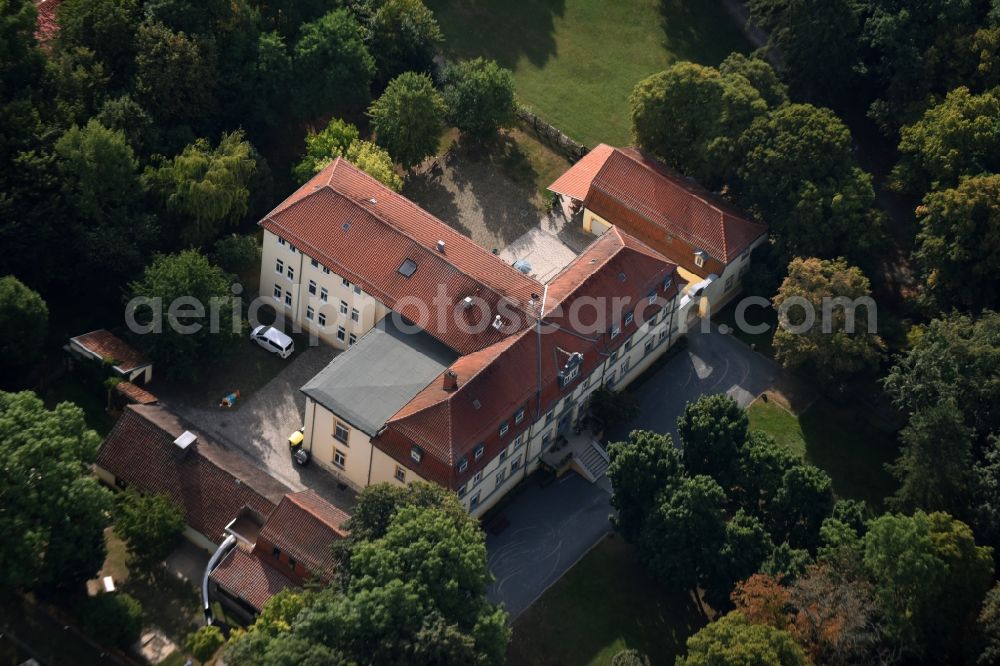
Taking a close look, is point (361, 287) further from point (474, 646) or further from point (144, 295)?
point (474, 646)

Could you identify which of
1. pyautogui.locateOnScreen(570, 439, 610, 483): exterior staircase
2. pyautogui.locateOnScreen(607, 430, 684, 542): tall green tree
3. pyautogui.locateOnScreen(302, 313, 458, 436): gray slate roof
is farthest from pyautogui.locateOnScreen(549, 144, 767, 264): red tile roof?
pyautogui.locateOnScreen(302, 313, 458, 436): gray slate roof

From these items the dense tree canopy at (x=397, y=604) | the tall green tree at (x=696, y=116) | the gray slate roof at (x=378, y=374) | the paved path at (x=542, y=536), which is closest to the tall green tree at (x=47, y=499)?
the dense tree canopy at (x=397, y=604)

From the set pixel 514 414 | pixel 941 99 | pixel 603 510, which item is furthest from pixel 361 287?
pixel 941 99

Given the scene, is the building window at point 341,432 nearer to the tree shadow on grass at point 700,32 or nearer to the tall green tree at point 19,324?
the tall green tree at point 19,324

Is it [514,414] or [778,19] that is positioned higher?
[778,19]

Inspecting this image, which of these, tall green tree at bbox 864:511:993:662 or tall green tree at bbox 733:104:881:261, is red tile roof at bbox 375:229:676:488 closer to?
tall green tree at bbox 733:104:881:261

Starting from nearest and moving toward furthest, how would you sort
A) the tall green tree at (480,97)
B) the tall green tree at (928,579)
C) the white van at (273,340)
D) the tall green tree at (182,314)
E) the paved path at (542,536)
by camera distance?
the tall green tree at (928,579)
the paved path at (542,536)
the tall green tree at (182,314)
the white van at (273,340)
the tall green tree at (480,97)

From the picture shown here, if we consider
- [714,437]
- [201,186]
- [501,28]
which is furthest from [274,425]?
[501,28]
